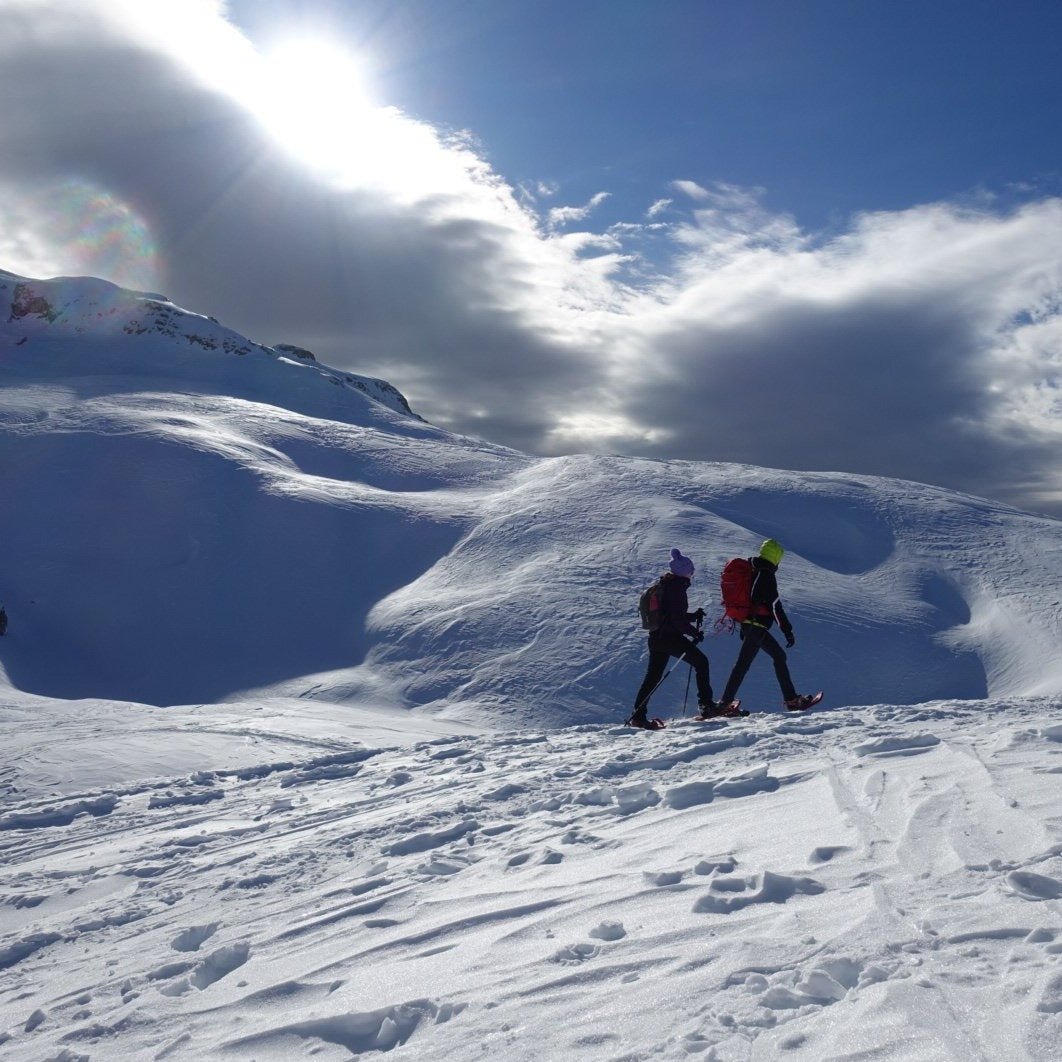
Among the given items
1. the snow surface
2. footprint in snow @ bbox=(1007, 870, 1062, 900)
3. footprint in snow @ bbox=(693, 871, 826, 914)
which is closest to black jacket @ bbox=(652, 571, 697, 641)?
the snow surface

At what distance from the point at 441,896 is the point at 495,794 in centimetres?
188

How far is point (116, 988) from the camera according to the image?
3.71 metres

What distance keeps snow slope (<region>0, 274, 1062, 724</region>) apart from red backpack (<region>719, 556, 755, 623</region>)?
5.78 metres

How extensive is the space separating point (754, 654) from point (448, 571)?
516 inches

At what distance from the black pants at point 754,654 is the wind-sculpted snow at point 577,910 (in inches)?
82.5

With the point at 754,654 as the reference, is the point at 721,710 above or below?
below

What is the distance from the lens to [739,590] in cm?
940

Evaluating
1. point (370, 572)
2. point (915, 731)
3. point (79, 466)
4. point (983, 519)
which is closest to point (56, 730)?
point (915, 731)

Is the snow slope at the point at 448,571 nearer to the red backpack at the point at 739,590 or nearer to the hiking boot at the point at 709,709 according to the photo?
the hiking boot at the point at 709,709

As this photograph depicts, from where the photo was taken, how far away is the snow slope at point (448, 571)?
16531mm

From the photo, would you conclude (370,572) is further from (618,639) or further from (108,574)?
(618,639)

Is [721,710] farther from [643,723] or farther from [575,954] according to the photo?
[575,954]

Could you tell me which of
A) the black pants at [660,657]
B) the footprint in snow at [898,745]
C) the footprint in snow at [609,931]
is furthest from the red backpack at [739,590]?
the footprint in snow at [609,931]

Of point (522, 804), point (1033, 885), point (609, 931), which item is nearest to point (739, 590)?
point (522, 804)
